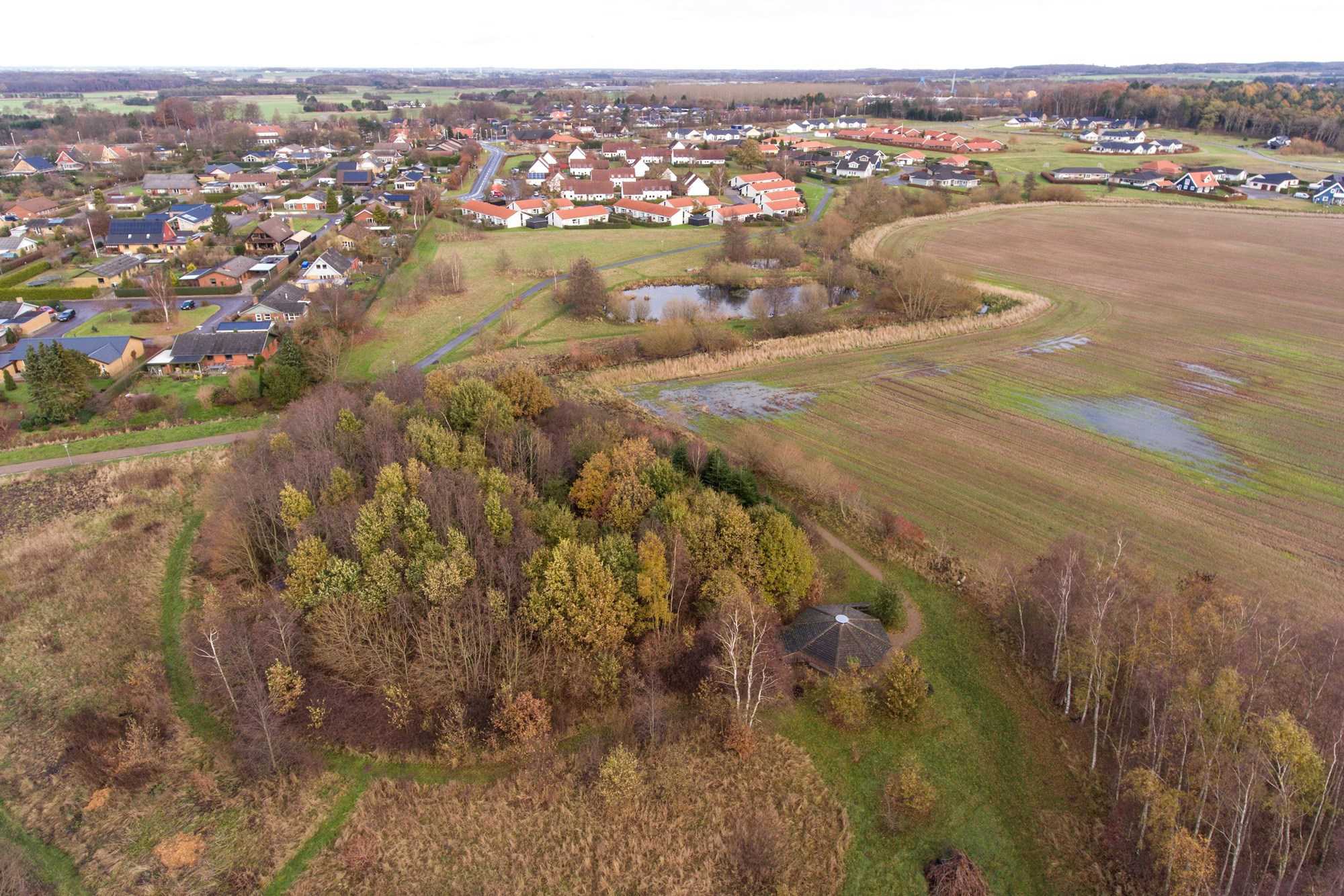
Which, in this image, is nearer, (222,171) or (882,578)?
(882,578)

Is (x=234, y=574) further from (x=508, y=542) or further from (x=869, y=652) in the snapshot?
(x=869, y=652)

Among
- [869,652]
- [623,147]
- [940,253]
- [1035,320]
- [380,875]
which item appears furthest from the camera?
[623,147]

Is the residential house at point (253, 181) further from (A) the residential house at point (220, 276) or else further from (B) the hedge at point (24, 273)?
(A) the residential house at point (220, 276)

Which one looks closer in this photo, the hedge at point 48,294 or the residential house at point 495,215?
the hedge at point 48,294

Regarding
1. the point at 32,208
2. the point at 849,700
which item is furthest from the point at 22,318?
the point at 849,700

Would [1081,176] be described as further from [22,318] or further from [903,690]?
[22,318]

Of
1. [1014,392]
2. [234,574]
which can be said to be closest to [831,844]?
[234,574]

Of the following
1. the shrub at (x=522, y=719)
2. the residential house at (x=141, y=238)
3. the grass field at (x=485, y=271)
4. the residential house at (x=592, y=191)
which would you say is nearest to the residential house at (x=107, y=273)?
the residential house at (x=141, y=238)
